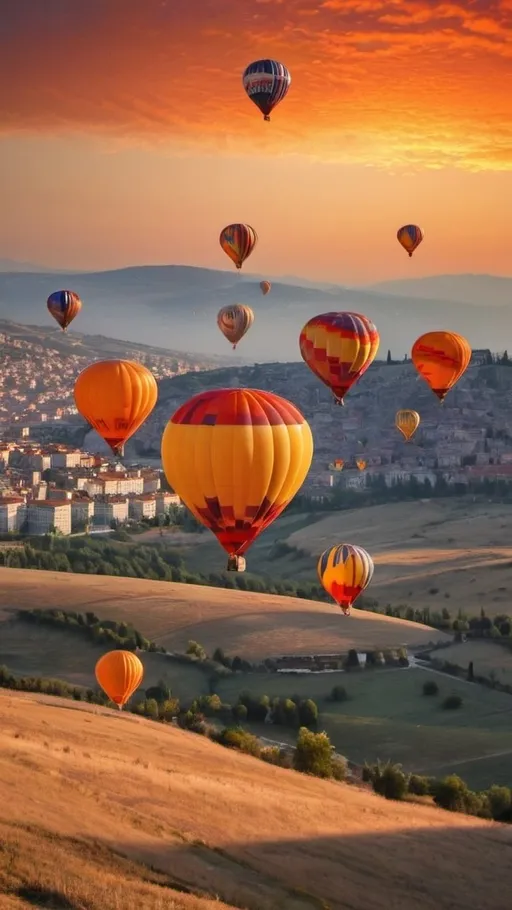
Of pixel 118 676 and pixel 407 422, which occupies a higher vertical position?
pixel 407 422

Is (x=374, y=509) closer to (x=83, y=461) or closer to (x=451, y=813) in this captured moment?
(x=83, y=461)

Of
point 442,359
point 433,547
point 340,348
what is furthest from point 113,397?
point 433,547

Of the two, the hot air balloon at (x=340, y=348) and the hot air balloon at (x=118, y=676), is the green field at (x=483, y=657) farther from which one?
the hot air balloon at (x=118, y=676)

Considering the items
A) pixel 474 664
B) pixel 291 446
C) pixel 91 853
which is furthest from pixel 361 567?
pixel 91 853

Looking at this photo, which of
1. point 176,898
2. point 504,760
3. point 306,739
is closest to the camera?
point 176,898

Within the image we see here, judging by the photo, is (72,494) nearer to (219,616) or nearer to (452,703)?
(219,616)

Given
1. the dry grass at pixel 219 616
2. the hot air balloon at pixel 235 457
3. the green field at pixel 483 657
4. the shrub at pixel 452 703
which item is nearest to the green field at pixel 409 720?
the shrub at pixel 452 703
